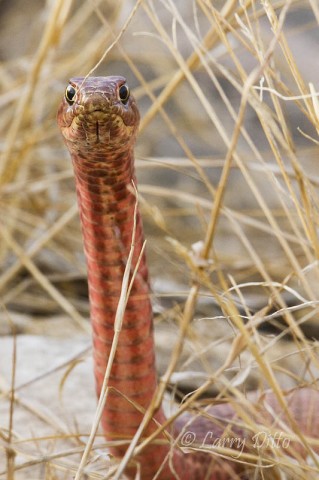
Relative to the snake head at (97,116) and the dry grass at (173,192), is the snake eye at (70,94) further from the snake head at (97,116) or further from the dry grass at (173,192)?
the dry grass at (173,192)

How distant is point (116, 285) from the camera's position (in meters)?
1.33

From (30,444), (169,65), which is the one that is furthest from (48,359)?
(169,65)

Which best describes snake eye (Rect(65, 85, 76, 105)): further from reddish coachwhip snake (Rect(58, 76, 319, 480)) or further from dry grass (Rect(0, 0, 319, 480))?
dry grass (Rect(0, 0, 319, 480))

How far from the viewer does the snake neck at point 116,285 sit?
4.12 feet

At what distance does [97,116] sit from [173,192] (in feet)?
1.82

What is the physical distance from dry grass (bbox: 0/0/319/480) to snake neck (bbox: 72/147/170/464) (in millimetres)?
66

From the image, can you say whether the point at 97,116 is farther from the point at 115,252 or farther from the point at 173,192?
the point at 173,192

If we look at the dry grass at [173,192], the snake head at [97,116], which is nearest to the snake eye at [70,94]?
the snake head at [97,116]

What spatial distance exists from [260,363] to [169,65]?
7.76 feet

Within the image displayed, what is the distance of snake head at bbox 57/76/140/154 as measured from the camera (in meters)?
1.18

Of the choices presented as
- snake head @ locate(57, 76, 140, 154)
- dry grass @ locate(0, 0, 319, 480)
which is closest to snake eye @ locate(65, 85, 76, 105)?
snake head @ locate(57, 76, 140, 154)

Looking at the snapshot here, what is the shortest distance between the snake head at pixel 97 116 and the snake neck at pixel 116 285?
0.11ft

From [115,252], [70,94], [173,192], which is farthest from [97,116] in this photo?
[173,192]

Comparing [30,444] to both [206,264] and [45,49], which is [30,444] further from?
[45,49]
